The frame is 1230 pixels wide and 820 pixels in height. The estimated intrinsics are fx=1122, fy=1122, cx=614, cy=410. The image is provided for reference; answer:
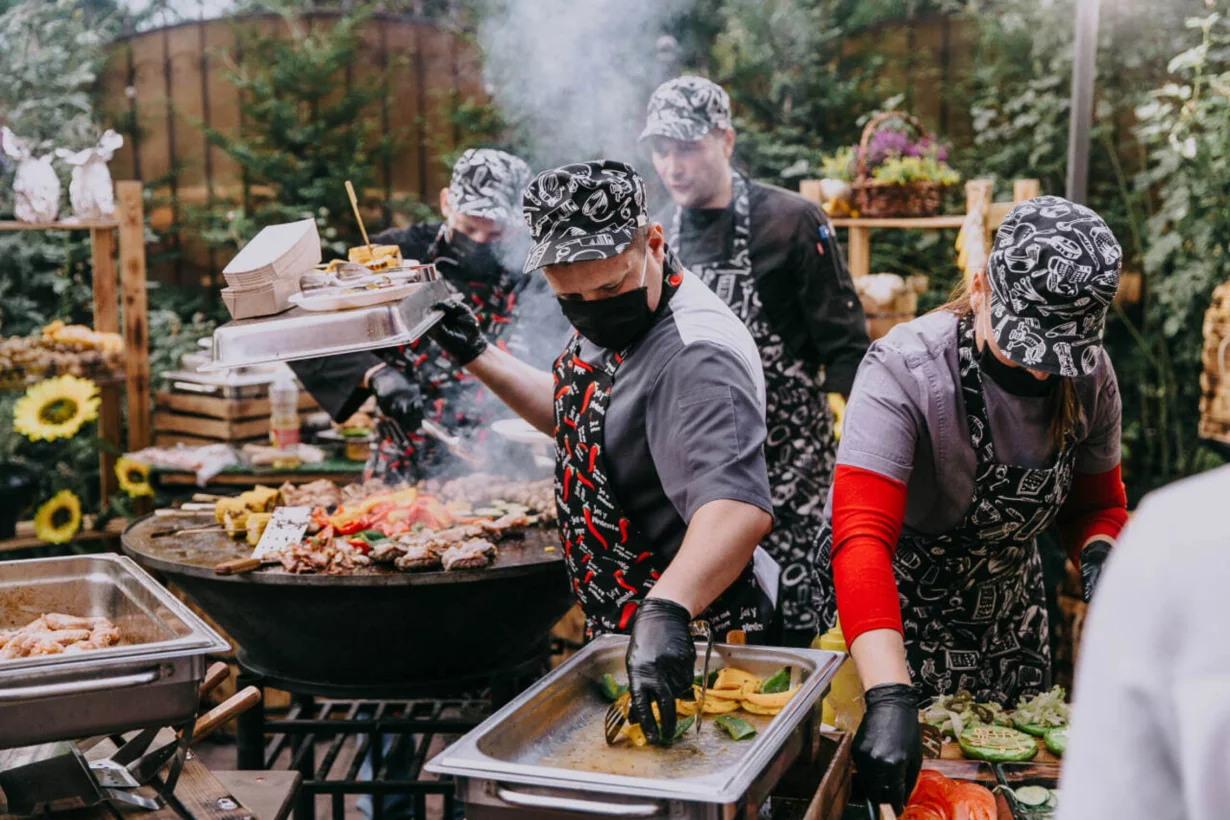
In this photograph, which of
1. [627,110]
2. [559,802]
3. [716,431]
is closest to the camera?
[559,802]

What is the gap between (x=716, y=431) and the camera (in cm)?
223

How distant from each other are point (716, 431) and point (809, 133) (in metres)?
6.06

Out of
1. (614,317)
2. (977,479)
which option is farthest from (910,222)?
(614,317)

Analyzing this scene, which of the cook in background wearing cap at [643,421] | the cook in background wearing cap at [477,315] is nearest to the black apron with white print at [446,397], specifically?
the cook in background wearing cap at [477,315]

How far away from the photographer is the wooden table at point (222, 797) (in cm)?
204

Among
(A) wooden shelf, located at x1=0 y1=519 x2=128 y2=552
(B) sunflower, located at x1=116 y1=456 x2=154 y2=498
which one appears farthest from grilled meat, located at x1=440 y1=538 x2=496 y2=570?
(B) sunflower, located at x1=116 y1=456 x2=154 y2=498

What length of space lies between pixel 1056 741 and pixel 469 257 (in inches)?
100

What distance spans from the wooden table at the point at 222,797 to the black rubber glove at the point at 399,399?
140 cm

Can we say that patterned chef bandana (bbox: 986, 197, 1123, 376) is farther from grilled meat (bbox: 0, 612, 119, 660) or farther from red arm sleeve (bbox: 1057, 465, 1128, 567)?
grilled meat (bbox: 0, 612, 119, 660)

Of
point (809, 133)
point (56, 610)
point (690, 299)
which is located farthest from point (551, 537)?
point (809, 133)

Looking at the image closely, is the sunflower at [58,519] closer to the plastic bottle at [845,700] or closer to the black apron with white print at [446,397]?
the black apron with white print at [446,397]

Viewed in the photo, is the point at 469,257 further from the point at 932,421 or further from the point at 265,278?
the point at 932,421

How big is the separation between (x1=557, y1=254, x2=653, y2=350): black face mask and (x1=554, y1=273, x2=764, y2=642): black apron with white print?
51 mm

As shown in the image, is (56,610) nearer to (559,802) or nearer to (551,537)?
(551,537)
